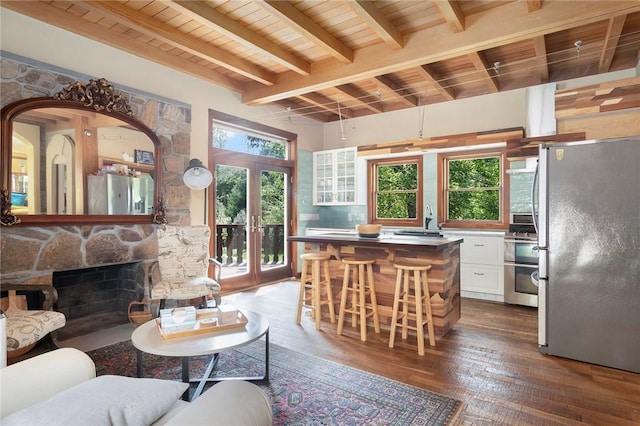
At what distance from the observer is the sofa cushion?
3.07 ft

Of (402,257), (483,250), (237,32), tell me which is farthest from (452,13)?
(483,250)

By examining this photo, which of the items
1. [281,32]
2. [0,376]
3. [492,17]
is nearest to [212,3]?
[281,32]

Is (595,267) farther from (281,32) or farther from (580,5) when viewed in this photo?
(281,32)

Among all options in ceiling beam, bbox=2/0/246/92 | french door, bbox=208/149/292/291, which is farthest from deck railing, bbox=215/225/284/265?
ceiling beam, bbox=2/0/246/92

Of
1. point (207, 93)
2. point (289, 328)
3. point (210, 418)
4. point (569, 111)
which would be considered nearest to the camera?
point (210, 418)

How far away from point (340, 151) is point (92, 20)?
154 inches

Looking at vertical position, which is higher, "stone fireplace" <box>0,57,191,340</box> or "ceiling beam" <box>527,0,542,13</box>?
"ceiling beam" <box>527,0,542,13</box>

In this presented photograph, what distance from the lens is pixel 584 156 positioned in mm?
2805

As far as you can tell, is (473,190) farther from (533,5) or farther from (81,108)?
(81,108)

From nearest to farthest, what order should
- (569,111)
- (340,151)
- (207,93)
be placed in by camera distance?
(569,111)
(207,93)
(340,151)

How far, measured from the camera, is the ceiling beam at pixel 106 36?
10.1 feet

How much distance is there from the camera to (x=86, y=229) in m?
3.46

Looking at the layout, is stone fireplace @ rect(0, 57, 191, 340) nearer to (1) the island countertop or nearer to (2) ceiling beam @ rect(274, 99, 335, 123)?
(1) the island countertop

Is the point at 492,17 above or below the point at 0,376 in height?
above
